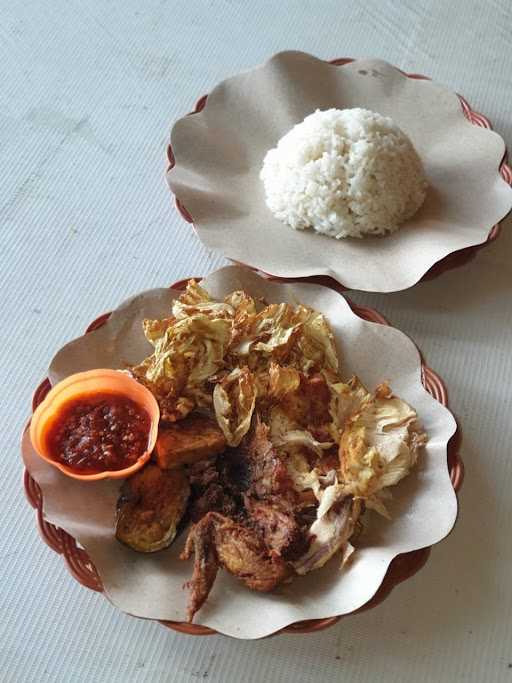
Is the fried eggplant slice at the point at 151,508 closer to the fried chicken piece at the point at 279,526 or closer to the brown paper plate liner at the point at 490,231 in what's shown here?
the fried chicken piece at the point at 279,526

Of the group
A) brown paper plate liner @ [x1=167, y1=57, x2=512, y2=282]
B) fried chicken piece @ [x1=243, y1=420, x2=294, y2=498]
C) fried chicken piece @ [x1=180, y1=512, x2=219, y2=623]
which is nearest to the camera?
fried chicken piece @ [x1=180, y1=512, x2=219, y2=623]

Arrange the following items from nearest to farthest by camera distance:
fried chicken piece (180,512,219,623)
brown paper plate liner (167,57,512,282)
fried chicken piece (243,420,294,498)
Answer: fried chicken piece (180,512,219,623)
fried chicken piece (243,420,294,498)
brown paper plate liner (167,57,512,282)

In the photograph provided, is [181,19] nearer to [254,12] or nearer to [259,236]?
[254,12]

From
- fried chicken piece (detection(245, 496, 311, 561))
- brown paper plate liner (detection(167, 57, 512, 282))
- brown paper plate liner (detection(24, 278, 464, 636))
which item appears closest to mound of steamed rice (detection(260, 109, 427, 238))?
brown paper plate liner (detection(167, 57, 512, 282))

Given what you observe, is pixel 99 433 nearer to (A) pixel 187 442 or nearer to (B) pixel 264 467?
(A) pixel 187 442

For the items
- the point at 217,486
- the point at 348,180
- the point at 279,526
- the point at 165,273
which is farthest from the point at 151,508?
the point at 348,180

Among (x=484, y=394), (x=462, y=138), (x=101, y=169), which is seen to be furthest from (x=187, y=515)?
(x=462, y=138)

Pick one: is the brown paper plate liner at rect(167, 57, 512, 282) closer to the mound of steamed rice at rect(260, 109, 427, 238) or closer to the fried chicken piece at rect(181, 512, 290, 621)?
the mound of steamed rice at rect(260, 109, 427, 238)
